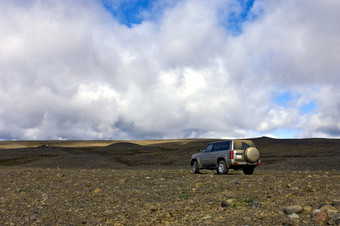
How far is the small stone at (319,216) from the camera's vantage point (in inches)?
263

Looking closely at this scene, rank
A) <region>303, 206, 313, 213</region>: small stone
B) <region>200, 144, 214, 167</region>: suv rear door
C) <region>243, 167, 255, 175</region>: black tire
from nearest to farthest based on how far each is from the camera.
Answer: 1. <region>303, 206, 313, 213</region>: small stone
2. <region>243, 167, 255, 175</region>: black tire
3. <region>200, 144, 214, 167</region>: suv rear door

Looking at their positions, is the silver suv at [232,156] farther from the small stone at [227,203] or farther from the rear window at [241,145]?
the small stone at [227,203]

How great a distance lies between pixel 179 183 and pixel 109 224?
609 cm

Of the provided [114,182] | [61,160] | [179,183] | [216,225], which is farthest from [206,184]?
[61,160]

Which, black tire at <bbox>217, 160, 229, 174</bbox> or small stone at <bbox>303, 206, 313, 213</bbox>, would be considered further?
black tire at <bbox>217, 160, 229, 174</bbox>


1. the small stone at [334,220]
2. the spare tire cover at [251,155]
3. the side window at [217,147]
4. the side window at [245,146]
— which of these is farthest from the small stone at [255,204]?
the side window at [217,147]

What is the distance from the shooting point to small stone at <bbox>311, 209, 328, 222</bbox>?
668 centimetres

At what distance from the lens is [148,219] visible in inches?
320

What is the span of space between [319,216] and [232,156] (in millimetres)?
11541

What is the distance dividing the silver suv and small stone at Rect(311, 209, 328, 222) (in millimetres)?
11284

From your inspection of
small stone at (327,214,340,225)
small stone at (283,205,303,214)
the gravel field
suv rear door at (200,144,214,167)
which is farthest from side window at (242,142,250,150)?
small stone at (327,214,340,225)

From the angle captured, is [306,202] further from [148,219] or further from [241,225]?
[148,219]

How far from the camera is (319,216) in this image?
22.2 ft

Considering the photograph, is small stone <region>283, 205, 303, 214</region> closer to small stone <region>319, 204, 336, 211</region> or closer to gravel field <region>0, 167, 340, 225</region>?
gravel field <region>0, 167, 340, 225</region>
